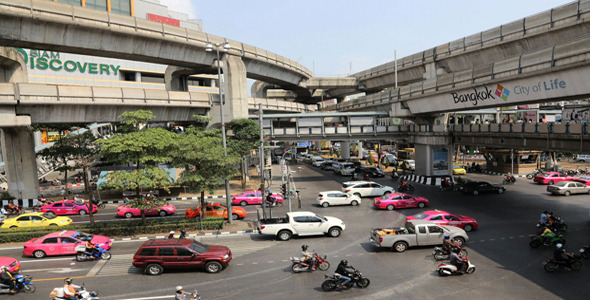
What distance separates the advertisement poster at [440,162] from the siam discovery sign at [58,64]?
61.3 m

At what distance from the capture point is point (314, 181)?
42.7 meters

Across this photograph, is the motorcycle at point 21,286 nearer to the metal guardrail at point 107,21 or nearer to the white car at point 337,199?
the white car at point 337,199

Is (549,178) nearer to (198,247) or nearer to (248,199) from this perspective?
(248,199)

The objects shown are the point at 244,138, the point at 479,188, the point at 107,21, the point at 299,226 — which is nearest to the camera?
the point at 299,226

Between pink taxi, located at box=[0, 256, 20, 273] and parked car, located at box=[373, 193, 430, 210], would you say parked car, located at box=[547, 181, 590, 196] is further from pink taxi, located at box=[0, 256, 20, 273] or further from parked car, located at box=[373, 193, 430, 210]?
pink taxi, located at box=[0, 256, 20, 273]

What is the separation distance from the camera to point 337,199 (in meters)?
28.1

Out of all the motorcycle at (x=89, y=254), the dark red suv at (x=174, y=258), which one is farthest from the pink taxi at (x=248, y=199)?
the dark red suv at (x=174, y=258)

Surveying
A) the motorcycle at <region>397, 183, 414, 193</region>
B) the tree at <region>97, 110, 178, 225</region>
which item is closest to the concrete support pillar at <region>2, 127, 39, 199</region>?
the tree at <region>97, 110, 178, 225</region>

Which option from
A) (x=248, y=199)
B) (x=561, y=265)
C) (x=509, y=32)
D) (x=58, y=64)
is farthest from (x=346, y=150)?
(x=58, y=64)

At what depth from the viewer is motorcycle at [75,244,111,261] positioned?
16.7 m

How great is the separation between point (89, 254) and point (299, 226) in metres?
10.8

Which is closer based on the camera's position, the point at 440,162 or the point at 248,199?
the point at 248,199

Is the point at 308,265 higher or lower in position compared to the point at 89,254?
lower

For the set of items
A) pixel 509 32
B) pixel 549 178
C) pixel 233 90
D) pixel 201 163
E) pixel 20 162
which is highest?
pixel 509 32
